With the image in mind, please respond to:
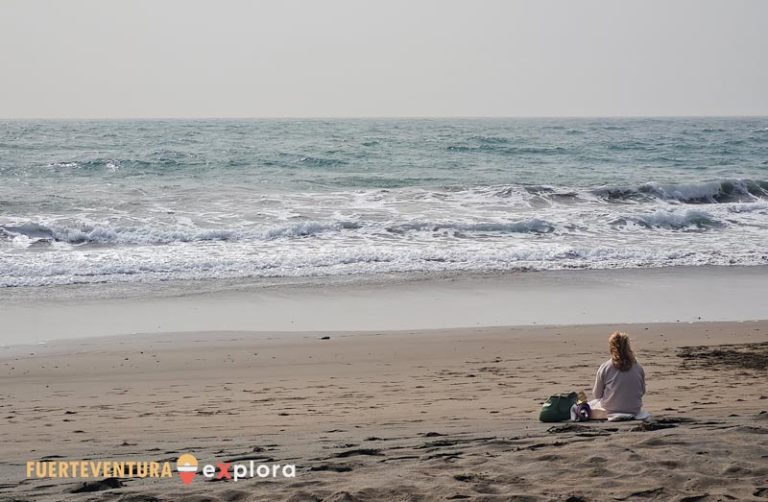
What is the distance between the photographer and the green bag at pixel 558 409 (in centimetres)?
598

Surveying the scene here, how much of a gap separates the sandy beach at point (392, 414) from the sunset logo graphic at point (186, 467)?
86 mm

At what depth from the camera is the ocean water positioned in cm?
1484

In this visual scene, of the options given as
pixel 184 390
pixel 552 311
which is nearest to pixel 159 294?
pixel 184 390

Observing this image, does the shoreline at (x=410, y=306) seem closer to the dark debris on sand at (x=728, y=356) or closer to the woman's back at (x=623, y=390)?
the dark debris on sand at (x=728, y=356)

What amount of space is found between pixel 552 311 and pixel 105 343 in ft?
19.7

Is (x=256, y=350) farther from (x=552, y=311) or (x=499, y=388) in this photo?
(x=552, y=311)

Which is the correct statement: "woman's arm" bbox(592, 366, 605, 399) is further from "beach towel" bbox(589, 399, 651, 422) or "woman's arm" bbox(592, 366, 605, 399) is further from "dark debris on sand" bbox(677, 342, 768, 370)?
"dark debris on sand" bbox(677, 342, 768, 370)

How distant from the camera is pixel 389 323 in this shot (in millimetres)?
10555

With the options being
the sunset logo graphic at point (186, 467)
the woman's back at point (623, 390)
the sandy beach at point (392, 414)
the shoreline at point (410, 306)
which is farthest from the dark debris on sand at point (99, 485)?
the shoreline at point (410, 306)

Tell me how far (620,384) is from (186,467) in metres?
3.26

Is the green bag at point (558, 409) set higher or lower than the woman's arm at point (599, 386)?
lower

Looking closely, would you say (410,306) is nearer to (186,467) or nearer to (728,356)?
(728,356)

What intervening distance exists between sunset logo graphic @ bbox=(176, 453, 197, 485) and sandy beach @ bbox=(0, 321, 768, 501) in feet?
0.28

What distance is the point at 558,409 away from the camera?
5984 millimetres
